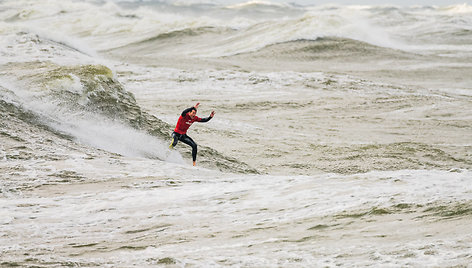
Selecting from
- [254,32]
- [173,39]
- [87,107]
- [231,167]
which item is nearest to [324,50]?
[254,32]

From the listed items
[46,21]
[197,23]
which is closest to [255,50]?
[197,23]

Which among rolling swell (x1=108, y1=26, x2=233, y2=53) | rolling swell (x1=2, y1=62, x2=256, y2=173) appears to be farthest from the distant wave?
rolling swell (x1=2, y1=62, x2=256, y2=173)

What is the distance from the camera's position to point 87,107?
851 cm

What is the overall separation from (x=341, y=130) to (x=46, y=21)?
3977 centimetres

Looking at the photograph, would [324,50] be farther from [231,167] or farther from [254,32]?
[231,167]

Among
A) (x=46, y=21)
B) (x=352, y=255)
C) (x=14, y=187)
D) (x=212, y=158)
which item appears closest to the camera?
(x=352, y=255)

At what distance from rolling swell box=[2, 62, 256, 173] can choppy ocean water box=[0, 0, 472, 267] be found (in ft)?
0.08

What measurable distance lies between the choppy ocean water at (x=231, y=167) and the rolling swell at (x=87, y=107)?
0.08 ft

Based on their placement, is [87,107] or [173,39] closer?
[87,107]

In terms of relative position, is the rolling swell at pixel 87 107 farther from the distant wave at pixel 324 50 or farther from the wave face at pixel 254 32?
the distant wave at pixel 324 50

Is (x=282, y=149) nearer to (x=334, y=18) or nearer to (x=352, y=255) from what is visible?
(x=352, y=255)

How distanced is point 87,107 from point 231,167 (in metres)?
2.46

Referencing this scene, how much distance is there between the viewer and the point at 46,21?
47531mm

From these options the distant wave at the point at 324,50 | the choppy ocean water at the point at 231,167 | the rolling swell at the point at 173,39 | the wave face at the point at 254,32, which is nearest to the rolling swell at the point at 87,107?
the choppy ocean water at the point at 231,167
